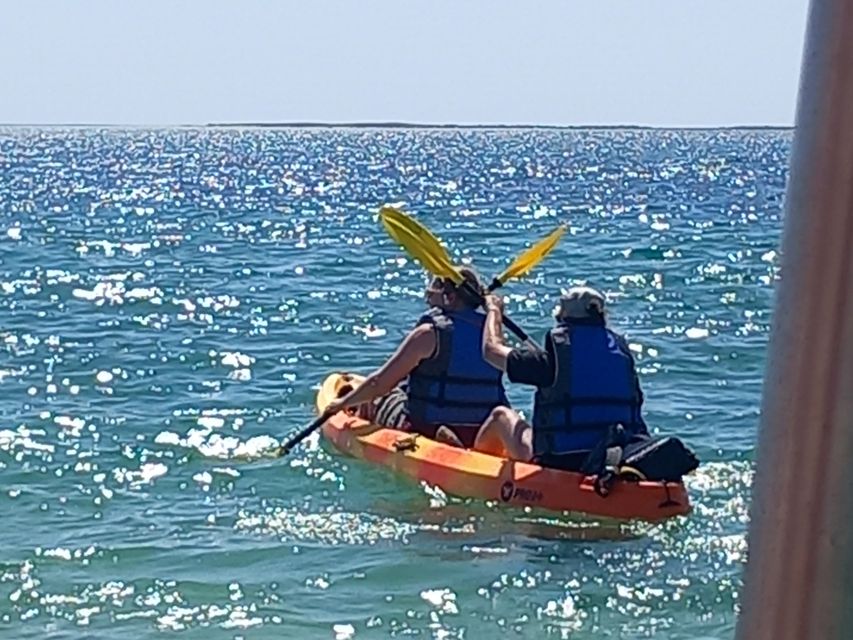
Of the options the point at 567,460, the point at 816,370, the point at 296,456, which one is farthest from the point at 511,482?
the point at 816,370

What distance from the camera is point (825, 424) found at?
0.80 m

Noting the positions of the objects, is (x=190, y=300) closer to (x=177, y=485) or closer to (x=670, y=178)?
(x=177, y=485)

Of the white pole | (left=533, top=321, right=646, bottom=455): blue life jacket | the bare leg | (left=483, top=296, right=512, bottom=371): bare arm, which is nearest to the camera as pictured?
the white pole

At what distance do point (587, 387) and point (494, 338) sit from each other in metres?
0.54

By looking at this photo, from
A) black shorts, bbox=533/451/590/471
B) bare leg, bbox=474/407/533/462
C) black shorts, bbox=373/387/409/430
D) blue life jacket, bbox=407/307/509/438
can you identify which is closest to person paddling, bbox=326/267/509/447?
blue life jacket, bbox=407/307/509/438

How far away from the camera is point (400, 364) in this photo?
7098 mm

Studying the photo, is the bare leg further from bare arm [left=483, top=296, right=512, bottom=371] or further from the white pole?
the white pole

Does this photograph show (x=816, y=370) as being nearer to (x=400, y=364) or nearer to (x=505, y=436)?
(x=505, y=436)

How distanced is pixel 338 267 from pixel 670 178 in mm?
30897

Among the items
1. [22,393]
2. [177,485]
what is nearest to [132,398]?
[22,393]

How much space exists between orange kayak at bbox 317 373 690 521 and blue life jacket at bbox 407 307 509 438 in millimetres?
161

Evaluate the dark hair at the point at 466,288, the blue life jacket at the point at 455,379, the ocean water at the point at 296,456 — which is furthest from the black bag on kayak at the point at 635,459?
the dark hair at the point at 466,288

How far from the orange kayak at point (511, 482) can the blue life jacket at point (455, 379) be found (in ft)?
0.53

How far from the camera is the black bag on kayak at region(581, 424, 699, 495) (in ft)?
20.2
